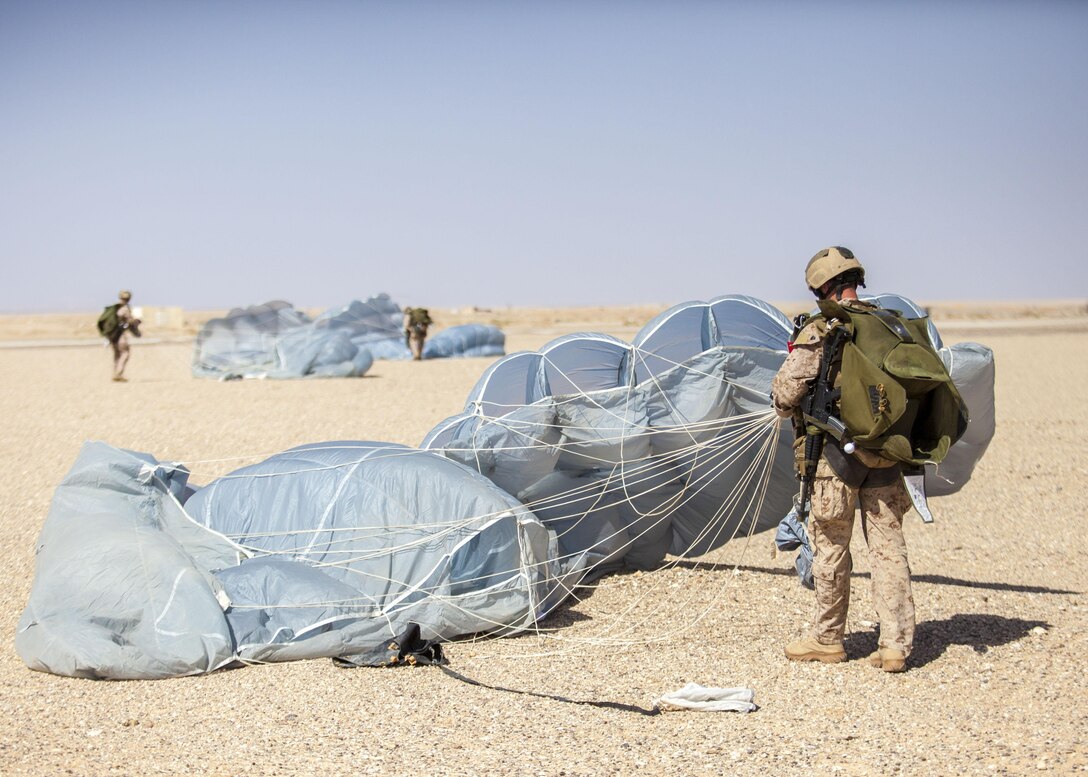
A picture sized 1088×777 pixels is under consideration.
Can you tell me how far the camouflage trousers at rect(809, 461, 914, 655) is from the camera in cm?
532

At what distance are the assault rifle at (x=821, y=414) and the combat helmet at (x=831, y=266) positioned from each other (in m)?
0.23

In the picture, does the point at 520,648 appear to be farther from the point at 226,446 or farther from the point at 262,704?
the point at 226,446

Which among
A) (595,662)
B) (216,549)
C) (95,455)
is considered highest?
(95,455)

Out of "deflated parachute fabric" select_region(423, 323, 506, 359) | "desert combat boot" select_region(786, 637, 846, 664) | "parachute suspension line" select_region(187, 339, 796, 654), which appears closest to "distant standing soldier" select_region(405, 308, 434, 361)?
"deflated parachute fabric" select_region(423, 323, 506, 359)

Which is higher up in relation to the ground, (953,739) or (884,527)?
(884,527)

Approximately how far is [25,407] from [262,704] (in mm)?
13426

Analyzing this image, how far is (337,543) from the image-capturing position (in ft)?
20.0

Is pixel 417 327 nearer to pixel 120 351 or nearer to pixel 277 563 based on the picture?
pixel 120 351

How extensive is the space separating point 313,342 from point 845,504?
17604mm

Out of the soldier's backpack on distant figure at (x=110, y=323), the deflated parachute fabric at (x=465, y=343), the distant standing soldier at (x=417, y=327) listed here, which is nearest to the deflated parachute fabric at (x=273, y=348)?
the distant standing soldier at (x=417, y=327)

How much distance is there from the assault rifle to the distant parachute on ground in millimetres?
16702

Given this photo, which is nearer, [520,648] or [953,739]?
[953,739]

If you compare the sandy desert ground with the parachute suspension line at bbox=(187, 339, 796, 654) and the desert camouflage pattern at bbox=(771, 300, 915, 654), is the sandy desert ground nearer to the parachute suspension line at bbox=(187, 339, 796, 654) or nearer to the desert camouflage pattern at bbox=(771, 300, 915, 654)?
the parachute suspension line at bbox=(187, 339, 796, 654)

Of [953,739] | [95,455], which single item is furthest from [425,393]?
[953,739]
